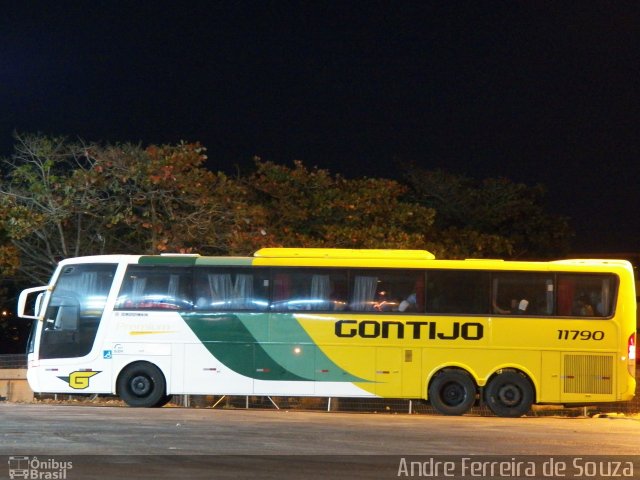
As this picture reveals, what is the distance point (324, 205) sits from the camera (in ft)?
79.7

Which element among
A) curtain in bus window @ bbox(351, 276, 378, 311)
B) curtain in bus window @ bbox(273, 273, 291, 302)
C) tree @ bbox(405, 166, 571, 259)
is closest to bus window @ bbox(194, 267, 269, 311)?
curtain in bus window @ bbox(273, 273, 291, 302)

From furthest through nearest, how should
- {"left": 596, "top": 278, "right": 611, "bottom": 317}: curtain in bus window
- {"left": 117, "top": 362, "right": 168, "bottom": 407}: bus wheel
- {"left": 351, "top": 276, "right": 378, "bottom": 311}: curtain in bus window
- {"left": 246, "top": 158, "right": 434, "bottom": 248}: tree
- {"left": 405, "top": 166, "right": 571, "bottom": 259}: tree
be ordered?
{"left": 405, "top": 166, "right": 571, "bottom": 259}: tree
{"left": 246, "top": 158, "right": 434, "bottom": 248}: tree
{"left": 117, "top": 362, "right": 168, "bottom": 407}: bus wheel
{"left": 351, "top": 276, "right": 378, "bottom": 311}: curtain in bus window
{"left": 596, "top": 278, "right": 611, "bottom": 317}: curtain in bus window

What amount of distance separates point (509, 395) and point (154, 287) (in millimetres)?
6461

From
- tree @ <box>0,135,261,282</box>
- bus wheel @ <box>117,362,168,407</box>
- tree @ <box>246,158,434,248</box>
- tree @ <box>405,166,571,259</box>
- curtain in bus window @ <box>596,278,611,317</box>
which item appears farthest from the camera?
tree @ <box>405,166,571,259</box>

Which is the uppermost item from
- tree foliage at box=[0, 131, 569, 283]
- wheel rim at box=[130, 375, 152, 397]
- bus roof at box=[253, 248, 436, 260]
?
tree foliage at box=[0, 131, 569, 283]

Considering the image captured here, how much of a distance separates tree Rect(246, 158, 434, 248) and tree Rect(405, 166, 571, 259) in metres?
4.91

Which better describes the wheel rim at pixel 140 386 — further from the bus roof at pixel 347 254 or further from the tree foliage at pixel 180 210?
the tree foliage at pixel 180 210

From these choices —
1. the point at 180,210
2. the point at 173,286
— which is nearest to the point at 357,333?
the point at 173,286

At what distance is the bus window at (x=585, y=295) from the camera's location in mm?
15938

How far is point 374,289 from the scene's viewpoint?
16.0 m

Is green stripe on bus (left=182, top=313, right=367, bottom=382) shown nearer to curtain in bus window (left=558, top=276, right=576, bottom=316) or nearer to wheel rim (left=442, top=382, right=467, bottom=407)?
wheel rim (left=442, top=382, right=467, bottom=407)

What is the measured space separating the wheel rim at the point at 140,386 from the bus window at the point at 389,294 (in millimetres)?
3824

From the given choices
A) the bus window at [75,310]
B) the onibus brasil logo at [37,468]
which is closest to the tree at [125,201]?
the bus window at [75,310]

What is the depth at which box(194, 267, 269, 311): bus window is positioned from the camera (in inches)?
632
